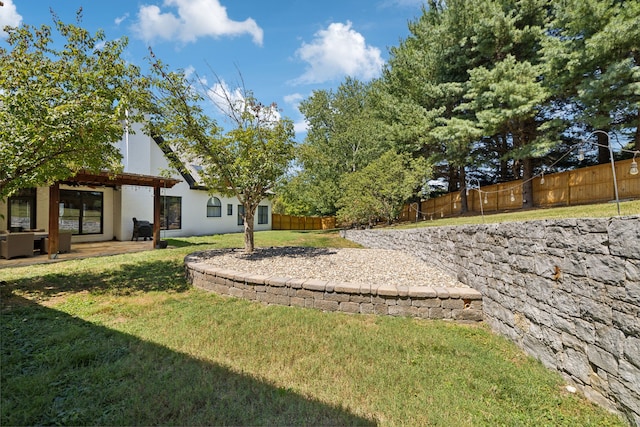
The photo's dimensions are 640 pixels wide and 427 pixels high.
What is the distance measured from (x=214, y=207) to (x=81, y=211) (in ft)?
20.1

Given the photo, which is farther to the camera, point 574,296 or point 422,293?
point 422,293

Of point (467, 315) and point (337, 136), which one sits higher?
point (337, 136)

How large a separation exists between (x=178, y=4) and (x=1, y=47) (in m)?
4.53

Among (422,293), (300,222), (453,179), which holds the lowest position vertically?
(422,293)

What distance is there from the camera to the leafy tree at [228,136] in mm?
6383

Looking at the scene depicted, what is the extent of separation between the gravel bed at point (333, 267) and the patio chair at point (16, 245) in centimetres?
495

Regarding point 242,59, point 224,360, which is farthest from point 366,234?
point 224,360

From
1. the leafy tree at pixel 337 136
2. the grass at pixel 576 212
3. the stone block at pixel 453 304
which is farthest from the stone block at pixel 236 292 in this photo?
the leafy tree at pixel 337 136

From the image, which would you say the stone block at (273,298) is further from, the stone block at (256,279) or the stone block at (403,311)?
the stone block at (403,311)

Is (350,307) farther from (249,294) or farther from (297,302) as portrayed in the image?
(249,294)

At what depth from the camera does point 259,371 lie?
8.87ft

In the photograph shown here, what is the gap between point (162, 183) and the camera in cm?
1045

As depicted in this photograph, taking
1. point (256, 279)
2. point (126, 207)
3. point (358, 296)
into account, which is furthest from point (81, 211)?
point (358, 296)

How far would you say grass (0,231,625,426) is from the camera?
2.13 m
